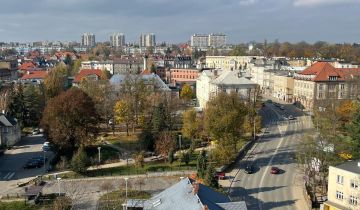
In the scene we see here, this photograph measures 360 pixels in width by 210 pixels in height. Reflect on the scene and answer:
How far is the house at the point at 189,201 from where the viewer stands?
18.9 metres

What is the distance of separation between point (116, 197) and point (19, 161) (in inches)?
604

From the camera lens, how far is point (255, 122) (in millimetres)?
45125

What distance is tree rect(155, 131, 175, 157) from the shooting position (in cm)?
3650

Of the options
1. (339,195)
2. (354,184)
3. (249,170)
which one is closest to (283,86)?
(249,170)

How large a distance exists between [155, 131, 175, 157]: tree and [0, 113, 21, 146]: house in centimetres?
1755

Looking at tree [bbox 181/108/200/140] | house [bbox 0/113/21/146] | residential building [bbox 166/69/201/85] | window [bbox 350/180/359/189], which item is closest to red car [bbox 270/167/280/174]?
window [bbox 350/180/359/189]

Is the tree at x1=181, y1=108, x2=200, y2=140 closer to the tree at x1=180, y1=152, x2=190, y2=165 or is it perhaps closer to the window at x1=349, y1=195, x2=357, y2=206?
the tree at x1=180, y1=152, x2=190, y2=165

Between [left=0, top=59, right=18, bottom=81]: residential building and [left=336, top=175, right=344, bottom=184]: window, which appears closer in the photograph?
[left=336, top=175, right=344, bottom=184]: window

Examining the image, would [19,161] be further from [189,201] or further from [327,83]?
[327,83]

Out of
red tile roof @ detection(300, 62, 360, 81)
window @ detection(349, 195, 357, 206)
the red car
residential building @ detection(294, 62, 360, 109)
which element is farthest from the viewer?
red tile roof @ detection(300, 62, 360, 81)

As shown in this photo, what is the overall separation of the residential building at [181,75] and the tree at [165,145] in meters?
56.4

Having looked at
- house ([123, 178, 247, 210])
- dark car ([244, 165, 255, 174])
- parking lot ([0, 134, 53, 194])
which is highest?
house ([123, 178, 247, 210])

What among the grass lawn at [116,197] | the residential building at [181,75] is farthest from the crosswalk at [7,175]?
the residential building at [181,75]

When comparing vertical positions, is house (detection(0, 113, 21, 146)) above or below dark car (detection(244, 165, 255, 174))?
above
